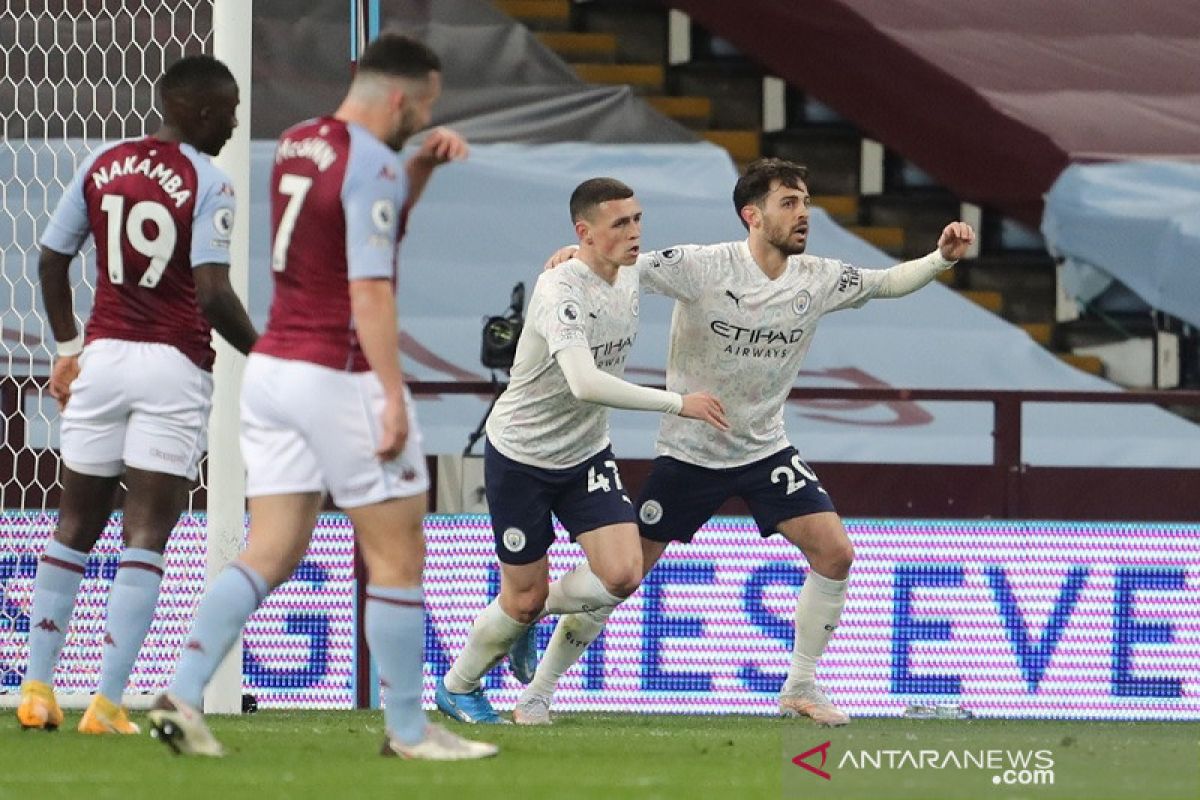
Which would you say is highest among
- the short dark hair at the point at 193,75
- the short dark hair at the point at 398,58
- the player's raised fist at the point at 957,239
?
the short dark hair at the point at 398,58

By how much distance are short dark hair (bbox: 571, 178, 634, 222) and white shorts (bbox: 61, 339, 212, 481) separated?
1.54 metres

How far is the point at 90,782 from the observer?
17.5 ft

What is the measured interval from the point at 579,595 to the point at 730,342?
1.03m

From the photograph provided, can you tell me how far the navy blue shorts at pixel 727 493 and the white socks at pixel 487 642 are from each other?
0.60m

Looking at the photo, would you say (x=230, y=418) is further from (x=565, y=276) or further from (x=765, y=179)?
(x=765, y=179)

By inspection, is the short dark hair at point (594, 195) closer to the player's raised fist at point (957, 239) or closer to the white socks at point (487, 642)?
the player's raised fist at point (957, 239)

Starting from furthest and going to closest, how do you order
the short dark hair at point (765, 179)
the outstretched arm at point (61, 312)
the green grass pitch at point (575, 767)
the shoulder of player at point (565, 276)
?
the short dark hair at point (765, 179)
the shoulder of player at point (565, 276)
the outstretched arm at point (61, 312)
the green grass pitch at point (575, 767)

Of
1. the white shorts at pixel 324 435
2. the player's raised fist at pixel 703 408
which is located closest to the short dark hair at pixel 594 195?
the player's raised fist at pixel 703 408

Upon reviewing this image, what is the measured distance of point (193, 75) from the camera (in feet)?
22.8

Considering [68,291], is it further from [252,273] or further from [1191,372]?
[1191,372]

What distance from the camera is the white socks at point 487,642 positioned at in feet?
26.7

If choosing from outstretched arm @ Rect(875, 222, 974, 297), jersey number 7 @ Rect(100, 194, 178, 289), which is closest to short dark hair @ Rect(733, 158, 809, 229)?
outstretched arm @ Rect(875, 222, 974, 297)

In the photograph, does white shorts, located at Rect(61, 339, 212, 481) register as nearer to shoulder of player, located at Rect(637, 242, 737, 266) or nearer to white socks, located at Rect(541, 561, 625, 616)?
white socks, located at Rect(541, 561, 625, 616)

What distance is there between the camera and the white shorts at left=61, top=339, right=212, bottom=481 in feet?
22.9
